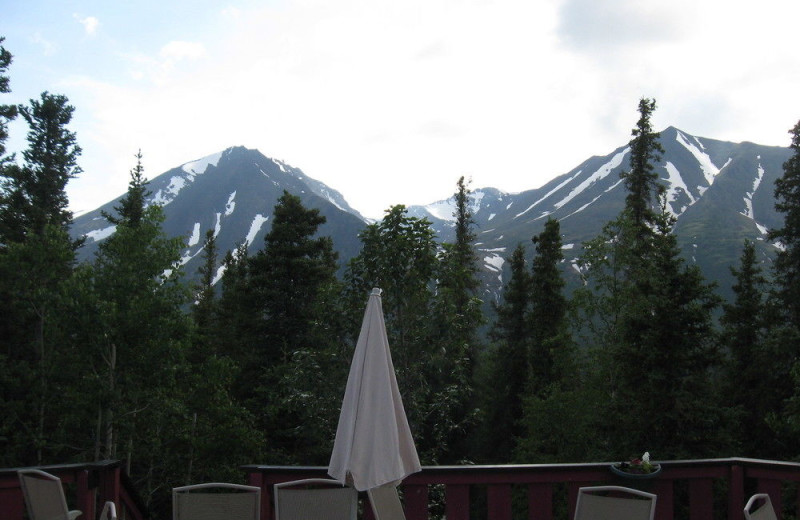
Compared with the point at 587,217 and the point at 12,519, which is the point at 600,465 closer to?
the point at 12,519

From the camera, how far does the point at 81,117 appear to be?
961 inches

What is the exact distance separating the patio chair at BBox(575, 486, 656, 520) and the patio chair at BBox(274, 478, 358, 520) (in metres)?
1.34

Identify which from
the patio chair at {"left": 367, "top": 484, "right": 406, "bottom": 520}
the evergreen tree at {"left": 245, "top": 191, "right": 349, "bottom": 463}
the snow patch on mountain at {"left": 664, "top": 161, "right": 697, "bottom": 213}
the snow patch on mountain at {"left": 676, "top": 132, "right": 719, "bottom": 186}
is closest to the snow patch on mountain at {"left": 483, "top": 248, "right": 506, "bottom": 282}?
the snow patch on mountain at {"left": 664, "top": 161, "right": 697, "bottom": 213}

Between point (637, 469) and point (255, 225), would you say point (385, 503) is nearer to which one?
point (637, 469)

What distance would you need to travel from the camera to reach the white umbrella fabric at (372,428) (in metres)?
3.32

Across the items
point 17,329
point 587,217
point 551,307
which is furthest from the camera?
point 587,217

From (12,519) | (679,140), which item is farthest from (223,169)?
(12,519)

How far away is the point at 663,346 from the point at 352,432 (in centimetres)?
1482

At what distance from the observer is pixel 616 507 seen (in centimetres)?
331

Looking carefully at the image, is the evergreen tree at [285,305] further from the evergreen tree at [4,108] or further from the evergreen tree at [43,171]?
the evergreen tree at [4,108]

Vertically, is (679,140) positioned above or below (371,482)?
above

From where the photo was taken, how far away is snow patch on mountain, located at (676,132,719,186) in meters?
166

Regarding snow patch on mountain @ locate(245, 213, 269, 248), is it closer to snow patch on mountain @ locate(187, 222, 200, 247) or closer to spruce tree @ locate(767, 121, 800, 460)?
snow patch on mountain @ locate(187, 222, 200, 247)

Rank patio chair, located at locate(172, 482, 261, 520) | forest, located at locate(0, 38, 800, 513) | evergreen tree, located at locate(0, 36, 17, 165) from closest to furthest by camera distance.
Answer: patio chair, located at locate(172, 482, 261, 520) → forest, located at locate(0, 38, 800, 513) → evergreen tree, located at locate(0, 36, 17, 165)
